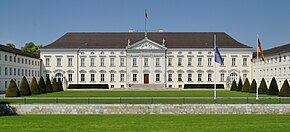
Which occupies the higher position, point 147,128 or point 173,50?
point 173,50

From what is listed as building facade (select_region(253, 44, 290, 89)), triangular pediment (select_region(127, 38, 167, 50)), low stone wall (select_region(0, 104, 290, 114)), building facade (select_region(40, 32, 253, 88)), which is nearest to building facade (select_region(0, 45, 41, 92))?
building facade (select_region(40, 32, 253, 88))

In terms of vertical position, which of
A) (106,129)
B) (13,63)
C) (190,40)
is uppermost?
(190,40)

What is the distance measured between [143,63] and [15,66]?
20.4 meters

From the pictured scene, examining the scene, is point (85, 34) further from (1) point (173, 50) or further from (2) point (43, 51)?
(1) point (173, 50)

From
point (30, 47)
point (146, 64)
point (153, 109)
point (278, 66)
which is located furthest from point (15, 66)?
point (278, 66)

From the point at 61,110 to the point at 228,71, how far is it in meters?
41.5

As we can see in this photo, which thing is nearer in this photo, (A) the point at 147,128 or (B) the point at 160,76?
(A) the point at 147,128

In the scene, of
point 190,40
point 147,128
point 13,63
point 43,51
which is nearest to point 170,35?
point 190,40

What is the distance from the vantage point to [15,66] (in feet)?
173

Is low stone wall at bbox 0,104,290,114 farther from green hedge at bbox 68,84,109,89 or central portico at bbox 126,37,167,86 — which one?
central portico at bbox 126,37,167,86

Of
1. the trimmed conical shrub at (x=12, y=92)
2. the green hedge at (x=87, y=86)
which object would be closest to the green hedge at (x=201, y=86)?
the green hedge at (x=87, y=86)

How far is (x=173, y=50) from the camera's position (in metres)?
61.6

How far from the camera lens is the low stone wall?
25.1 meters

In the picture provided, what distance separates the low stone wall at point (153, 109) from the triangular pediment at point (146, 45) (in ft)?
118
